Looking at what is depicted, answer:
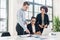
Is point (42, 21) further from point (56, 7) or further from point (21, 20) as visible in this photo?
point (56, 7)

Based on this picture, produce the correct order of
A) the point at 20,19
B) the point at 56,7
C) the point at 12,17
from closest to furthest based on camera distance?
the point at 20,19 → the point at 12,17 → the point at 56,7

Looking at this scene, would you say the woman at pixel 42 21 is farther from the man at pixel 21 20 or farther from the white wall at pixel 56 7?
the white wall at pixel 56 7

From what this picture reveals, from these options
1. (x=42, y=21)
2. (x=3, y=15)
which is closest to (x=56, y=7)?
(x=42, y=21)

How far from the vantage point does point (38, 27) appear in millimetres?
4359

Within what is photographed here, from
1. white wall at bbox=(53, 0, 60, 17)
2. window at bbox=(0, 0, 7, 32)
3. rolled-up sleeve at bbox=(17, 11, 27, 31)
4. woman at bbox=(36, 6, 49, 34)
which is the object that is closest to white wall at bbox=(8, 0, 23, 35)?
window at bbox=(0, 0, 7, 32)

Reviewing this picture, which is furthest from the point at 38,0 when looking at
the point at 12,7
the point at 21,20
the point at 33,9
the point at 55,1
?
the point at 21,20

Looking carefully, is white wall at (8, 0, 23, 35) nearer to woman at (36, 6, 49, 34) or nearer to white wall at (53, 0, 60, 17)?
woman at (36, 6, 49, 34)

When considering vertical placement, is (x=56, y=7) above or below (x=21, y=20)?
above

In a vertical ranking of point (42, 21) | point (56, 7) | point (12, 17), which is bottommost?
point (42, 21)

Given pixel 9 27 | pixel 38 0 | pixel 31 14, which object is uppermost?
pixel 38 0

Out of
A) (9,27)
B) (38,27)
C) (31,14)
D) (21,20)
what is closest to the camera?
(21,20)

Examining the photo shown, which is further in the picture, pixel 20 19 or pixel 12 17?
pixel 12 17

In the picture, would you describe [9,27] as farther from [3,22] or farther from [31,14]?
[31,14]

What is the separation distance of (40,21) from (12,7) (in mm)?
1080
